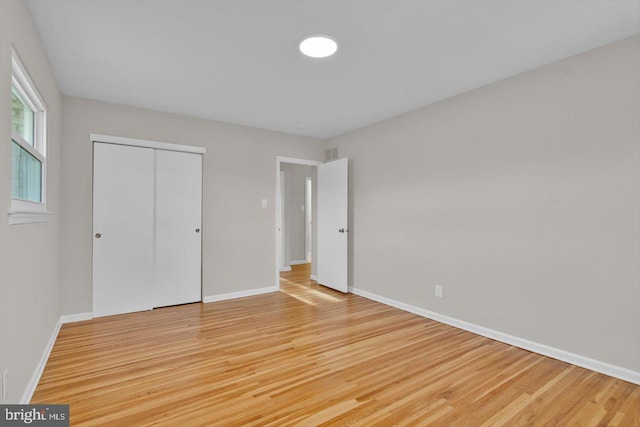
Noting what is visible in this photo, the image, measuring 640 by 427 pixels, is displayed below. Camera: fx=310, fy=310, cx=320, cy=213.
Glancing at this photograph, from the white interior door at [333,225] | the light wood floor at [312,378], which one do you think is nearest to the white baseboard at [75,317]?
the light wood floor at [312,378]

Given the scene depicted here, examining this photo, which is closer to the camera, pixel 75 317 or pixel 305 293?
pixel 75 317

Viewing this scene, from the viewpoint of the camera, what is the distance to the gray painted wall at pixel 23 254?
1530 millimetres

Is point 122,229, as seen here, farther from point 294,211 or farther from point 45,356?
point 294,211

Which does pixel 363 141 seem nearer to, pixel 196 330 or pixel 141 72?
pixel 141 72

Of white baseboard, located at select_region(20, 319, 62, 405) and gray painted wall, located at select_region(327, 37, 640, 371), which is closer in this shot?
white baseboard, located at select_region(20, 319, 62, 405)

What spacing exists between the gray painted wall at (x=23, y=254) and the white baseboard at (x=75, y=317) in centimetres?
55

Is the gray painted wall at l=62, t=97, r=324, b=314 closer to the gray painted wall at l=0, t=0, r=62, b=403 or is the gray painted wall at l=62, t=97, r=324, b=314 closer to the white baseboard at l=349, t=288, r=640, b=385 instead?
the gray painted wall at l=0, t=0, r=62, b=403

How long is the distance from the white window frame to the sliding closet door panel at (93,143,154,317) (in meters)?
0.98

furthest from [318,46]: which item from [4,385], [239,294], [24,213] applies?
[239,294]

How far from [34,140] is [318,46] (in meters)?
2.43

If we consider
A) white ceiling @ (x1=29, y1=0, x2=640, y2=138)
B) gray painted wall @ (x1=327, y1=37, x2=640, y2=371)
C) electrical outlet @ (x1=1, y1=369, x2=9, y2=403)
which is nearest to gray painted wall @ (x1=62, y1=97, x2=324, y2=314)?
white ceiling @ (x1=29, y1=0, x2=640, y2=138)

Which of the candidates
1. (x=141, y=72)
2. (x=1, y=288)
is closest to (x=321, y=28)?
(x=141, y=72)

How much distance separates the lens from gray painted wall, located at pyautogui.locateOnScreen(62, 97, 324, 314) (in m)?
3.43

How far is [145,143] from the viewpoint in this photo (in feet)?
12.5
